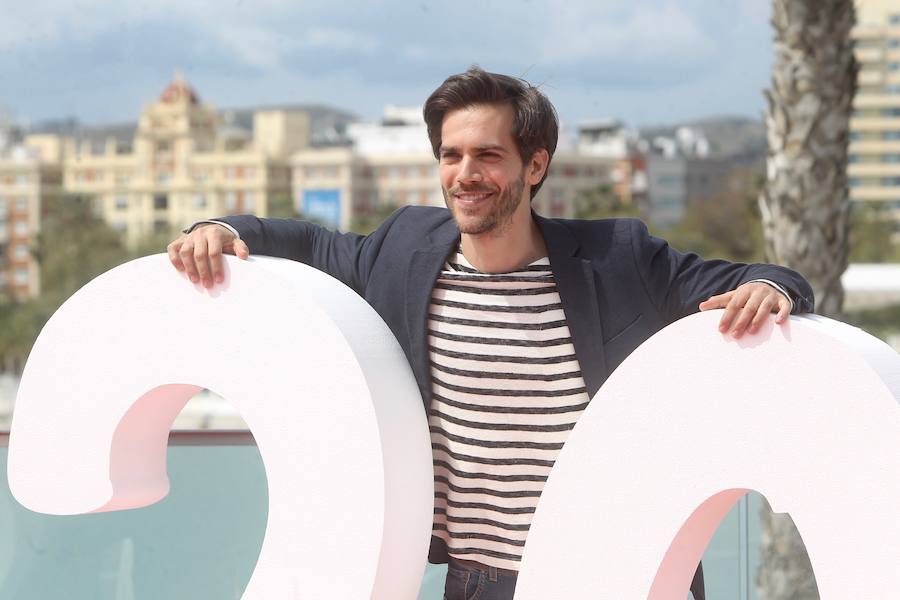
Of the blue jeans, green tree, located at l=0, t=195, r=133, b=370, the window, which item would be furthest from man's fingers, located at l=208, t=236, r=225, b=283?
the window

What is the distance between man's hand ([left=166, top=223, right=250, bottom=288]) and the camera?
3154mm

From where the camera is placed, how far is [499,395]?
10.0 ft

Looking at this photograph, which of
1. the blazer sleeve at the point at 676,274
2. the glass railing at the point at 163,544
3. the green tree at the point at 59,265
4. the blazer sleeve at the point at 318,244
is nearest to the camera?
the blazer sleeve at the point at 676,274

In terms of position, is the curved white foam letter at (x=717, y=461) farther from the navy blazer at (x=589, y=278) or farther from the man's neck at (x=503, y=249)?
the man's neck at (x=503, y=249)

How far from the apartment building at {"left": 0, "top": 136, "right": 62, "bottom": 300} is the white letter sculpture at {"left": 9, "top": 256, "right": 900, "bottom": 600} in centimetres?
7906

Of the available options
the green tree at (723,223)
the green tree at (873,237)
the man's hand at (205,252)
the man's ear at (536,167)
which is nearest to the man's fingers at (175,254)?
the man's hand at (205,252)

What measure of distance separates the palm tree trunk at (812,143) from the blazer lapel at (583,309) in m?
3.25

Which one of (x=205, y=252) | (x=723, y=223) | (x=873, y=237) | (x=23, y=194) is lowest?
(x=873, y=237)

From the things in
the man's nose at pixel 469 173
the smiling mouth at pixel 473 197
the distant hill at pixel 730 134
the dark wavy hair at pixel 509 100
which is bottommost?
the smiling mouth at pixel 473 197

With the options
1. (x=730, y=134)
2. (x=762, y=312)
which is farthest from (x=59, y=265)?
(x=762, y=312)

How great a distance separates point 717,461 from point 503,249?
704mm

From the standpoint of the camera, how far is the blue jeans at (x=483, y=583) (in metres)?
3.12

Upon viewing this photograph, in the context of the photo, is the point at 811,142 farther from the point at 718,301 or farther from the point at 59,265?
the point at 59,265

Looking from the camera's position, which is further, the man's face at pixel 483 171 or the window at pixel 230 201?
the window at pixel 230 201
